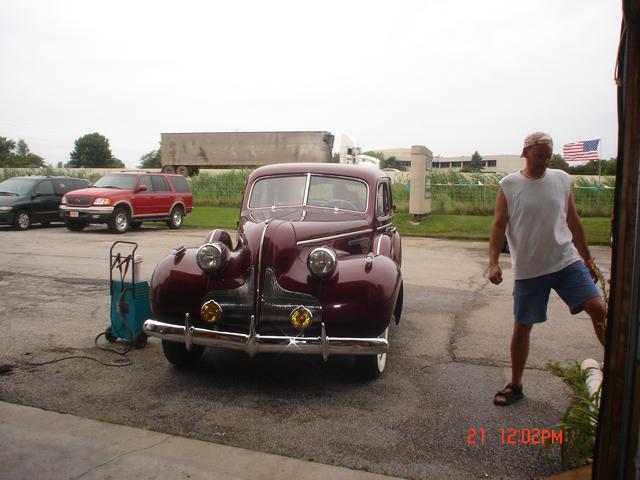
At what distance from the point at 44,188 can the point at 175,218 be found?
4238 millimetres

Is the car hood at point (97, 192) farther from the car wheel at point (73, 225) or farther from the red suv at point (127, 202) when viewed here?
the car wheel at point (73, 225)

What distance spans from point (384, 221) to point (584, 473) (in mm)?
3855

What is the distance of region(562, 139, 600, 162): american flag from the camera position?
21.5 m

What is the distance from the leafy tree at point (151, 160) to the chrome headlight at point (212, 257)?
3433 inches

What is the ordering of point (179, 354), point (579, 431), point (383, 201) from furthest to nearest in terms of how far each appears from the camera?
point (383, 201), point (179, 354), point (579, 431)

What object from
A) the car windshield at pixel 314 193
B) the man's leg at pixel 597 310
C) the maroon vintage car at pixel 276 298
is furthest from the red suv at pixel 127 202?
the man's leg at pixel 597 310

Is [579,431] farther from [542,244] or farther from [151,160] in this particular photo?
[151,160]

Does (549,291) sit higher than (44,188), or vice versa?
(44,188)

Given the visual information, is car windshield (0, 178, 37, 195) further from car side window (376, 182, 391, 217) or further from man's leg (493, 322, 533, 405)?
man's leg (493, 322, 533, 405)

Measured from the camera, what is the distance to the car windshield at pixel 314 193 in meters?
6.02

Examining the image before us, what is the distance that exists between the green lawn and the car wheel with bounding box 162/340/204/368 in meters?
9.89

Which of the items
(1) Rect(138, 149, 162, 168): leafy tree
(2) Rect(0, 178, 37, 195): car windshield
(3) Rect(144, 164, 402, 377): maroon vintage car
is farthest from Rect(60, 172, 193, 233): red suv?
(1) Rect(138, 149, 162, 168): leafy tree

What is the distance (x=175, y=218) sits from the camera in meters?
18.7

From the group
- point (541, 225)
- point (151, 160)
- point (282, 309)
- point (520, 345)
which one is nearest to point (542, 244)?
point (541, 225)
